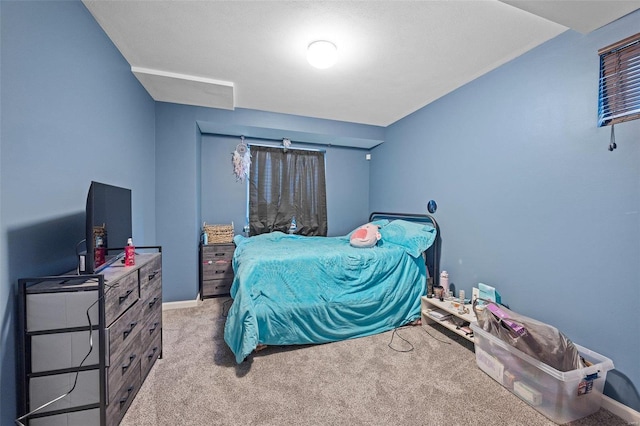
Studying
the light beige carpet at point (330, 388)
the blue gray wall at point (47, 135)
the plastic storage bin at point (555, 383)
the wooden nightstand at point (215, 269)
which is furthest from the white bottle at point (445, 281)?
the blue gray wall at point (47, 135)

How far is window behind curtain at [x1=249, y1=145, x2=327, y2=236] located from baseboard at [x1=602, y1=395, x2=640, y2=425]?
338 cm

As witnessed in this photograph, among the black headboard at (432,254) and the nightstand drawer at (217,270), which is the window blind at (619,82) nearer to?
the black headboard at (432,254)

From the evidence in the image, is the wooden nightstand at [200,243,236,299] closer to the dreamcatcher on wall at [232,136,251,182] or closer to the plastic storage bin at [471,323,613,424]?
the dreamcatcher on wall at [232,136,251,182]

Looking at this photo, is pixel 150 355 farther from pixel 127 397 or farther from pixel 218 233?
pixel 218 233

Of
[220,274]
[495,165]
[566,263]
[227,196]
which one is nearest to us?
[566,263]

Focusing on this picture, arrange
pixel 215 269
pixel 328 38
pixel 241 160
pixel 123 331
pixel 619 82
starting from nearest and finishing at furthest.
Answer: pixel 123 331
pixel 619 82
pixel 328 38
pixel 215 269
pixel 241 160

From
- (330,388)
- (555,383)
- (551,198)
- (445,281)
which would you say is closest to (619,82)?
(551,198)

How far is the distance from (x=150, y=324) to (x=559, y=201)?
10.7ft

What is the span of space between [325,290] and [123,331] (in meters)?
1.54

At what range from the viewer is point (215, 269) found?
11.2 feet

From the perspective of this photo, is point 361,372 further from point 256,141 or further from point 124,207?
point 256,141

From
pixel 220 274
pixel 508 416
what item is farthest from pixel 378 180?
pixel 508 416

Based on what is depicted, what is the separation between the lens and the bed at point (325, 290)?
2.13 m

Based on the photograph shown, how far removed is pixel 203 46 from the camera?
2.07 metres
